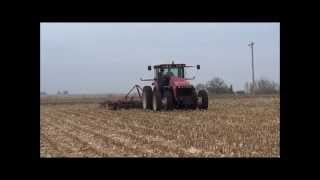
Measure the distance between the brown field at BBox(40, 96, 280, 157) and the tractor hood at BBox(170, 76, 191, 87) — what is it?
64 cm

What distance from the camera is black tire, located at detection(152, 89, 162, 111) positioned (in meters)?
8.78

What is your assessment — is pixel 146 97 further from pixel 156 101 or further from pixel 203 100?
pixel 203 100

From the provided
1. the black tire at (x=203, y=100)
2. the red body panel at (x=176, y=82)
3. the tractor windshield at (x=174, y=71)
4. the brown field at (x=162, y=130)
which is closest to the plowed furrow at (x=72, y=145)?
the brown field at (x=162, y=130)

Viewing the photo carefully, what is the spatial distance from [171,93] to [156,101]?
46cm

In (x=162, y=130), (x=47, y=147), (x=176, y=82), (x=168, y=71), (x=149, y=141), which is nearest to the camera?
(x=47, y=147)

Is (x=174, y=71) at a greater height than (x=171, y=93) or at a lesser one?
greater

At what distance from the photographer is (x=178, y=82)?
933cm

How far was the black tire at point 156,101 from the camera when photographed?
8781mm

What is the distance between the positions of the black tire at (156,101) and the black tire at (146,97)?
0.08m

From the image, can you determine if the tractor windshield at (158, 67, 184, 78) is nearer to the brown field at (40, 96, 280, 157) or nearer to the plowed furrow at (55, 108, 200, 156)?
the brown field at (40, 96, 280, 157)

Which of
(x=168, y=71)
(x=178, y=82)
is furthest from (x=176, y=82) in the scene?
(x=168, y=71)

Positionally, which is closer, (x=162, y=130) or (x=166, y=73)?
(x=162, y=130)
